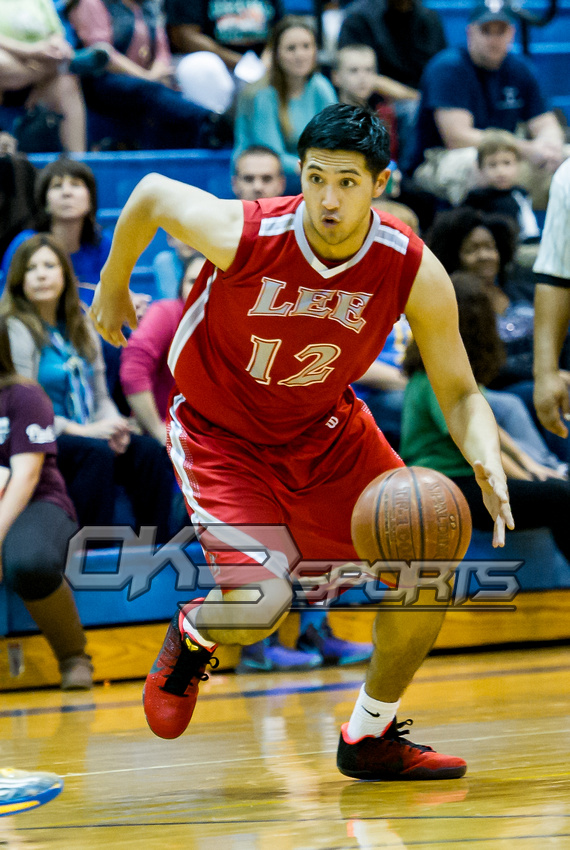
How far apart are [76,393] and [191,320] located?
227 cm

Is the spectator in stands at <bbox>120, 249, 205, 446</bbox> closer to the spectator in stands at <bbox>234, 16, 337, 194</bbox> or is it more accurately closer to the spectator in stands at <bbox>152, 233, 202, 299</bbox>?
the spectator in stands at <bbox>152, 233, 202, 299</bbox>

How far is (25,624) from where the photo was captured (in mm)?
4906

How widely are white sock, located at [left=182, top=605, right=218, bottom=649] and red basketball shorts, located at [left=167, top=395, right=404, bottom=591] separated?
5.6 inches

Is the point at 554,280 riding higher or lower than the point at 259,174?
higher

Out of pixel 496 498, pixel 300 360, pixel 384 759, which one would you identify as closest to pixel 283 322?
pixel 300 360

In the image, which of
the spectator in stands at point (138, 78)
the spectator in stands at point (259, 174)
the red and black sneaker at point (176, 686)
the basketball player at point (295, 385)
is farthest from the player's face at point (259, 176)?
the red and black sneaker at point (176, 686)

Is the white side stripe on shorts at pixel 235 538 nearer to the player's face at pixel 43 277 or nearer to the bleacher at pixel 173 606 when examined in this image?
the bleacher at pixel 173 606

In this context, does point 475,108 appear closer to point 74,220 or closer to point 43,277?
point 74,220

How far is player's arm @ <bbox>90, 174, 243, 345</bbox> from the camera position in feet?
9.37

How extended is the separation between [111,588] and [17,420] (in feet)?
2.97

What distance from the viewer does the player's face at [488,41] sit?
7.30m

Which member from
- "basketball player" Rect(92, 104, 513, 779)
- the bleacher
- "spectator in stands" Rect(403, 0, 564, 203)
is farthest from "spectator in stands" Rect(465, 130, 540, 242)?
"basketball player" Rect(92, 104, 513, 779)

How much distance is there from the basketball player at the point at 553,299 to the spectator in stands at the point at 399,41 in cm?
429

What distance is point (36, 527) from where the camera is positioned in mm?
4676
